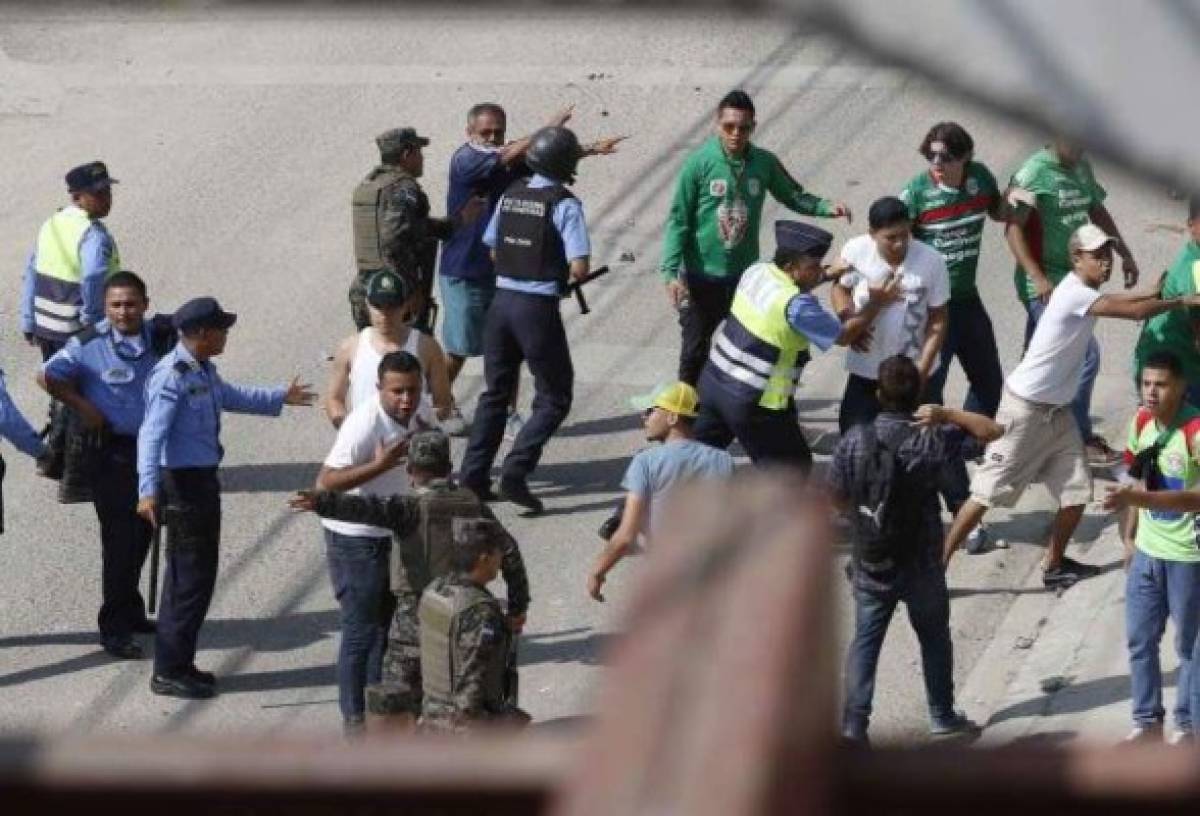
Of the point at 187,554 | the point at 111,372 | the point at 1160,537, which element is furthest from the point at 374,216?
the point at 1160,537

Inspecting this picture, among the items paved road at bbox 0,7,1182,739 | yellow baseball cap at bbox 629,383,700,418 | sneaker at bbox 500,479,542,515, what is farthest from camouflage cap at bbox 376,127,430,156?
yellow baseball cap at bbox 629,383,700,418

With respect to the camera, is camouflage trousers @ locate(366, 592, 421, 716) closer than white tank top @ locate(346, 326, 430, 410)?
Yes

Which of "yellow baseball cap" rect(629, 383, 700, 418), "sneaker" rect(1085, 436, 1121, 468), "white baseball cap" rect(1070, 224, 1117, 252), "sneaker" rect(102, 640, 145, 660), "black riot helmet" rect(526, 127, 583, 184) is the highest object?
"black riot helmet" rect(526, 127, 583, 184)

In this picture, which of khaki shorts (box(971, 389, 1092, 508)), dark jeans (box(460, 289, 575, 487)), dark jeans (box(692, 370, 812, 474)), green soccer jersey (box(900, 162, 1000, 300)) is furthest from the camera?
green soccer jersey (box(900, 162, 1000, 300))

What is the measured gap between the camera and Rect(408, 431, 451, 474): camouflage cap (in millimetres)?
8680

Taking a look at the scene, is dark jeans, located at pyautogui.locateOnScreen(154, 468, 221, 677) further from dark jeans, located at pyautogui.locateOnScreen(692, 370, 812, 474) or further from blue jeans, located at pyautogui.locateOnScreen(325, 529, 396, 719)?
dark jeans, located at pyautogui.locateOnScreen(692, 370, 812, 474)

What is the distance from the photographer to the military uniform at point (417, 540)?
8500mm

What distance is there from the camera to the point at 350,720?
30.4ft

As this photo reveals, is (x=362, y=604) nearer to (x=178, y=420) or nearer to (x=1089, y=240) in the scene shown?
(x=178, y=420)

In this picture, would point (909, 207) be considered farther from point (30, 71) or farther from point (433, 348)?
point (30, 71)

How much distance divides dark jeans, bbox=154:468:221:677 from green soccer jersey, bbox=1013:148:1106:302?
4.37m

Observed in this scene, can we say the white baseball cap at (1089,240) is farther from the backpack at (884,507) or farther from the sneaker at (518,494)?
the sneaker at (518,494)

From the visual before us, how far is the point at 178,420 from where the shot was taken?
943 centimetres

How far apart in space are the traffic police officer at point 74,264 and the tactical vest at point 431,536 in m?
3.40
